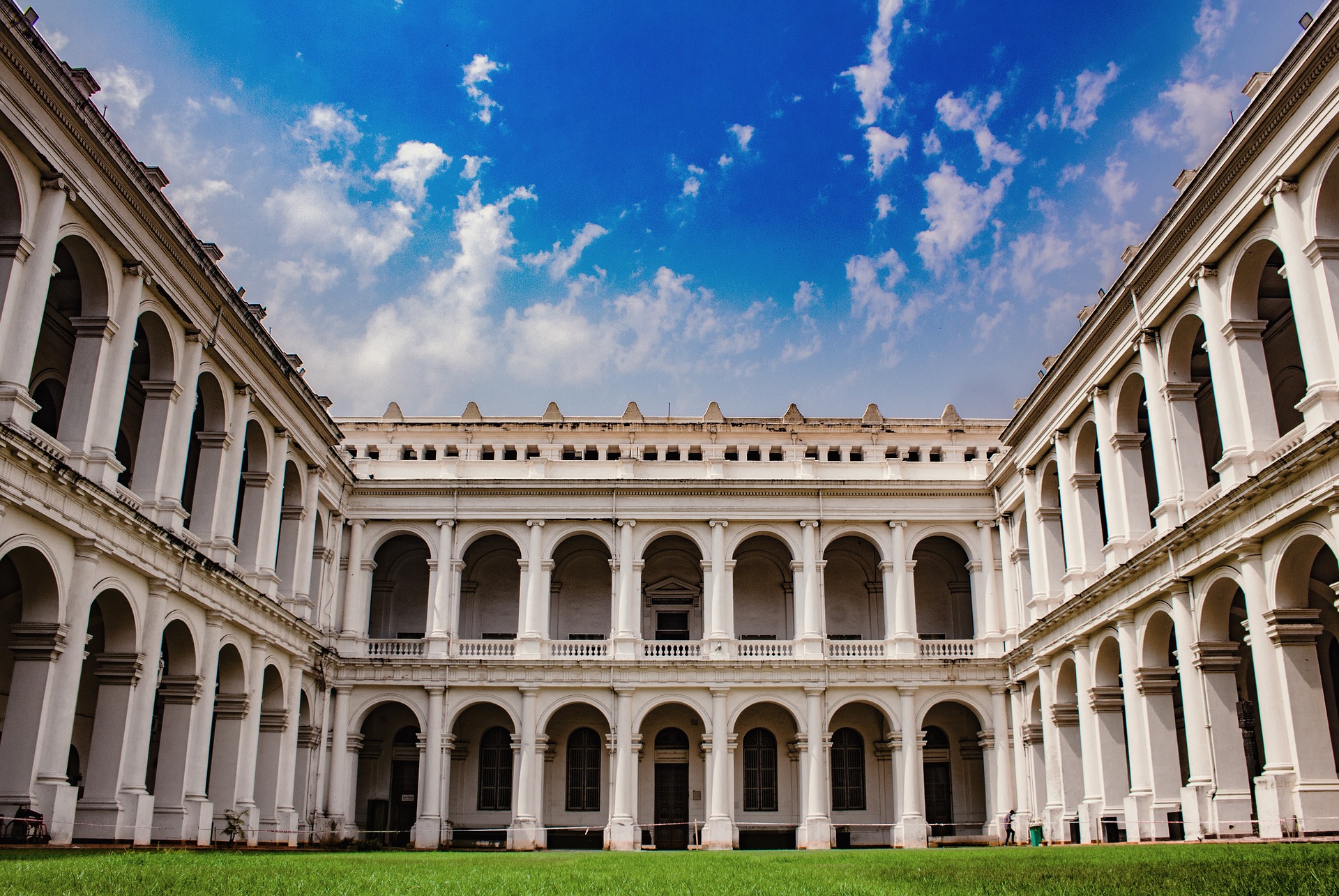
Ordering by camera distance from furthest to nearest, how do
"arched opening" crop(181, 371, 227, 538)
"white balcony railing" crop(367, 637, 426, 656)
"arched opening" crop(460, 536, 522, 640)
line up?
"arched opening" crop(460, 536, 522, 640) < "white balcony railing" crop(367, 637, 426, 656) < "arched opening" crop(181, 371, 227, 538)

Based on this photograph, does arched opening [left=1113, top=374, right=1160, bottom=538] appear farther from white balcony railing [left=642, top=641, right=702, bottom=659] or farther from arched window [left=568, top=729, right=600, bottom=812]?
arched window [left=568, top=729, right=600, bottom=812]

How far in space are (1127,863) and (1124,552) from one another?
12589mm

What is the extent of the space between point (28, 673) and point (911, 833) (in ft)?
79.3

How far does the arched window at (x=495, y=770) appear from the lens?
36.5m

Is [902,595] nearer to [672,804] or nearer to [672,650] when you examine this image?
[672,650]

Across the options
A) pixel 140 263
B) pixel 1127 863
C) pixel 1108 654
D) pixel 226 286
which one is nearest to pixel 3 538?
pixel 140 263

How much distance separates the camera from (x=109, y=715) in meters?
20.9

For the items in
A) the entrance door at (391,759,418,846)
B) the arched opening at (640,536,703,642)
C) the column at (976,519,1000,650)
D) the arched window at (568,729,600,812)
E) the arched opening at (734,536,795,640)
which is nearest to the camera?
the column at (976,519,1000,650)

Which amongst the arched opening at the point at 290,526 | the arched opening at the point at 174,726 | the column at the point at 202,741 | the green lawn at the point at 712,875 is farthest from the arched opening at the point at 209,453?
the green lawn at the point at 712,875

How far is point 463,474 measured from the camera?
119 ft

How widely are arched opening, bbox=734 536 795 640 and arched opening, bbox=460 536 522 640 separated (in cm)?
774

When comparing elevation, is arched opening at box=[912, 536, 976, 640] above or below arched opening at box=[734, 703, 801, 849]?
above

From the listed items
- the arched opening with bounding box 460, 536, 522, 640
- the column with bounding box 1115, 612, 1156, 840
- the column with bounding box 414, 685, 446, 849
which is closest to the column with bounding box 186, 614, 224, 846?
the column with bounding box 414, 685, 446, 849

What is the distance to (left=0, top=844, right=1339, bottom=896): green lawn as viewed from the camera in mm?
8977
